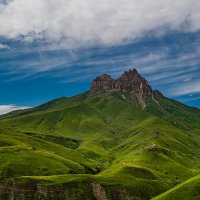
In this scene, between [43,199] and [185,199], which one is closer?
[185,199]

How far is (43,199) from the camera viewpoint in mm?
199000

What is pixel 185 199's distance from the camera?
13862cm

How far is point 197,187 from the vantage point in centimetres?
14412

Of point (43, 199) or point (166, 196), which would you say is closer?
point (166, 196)

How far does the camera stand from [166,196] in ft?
469

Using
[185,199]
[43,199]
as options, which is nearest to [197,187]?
[185,199]

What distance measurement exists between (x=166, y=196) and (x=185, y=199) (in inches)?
291

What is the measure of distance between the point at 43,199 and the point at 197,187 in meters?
86.5

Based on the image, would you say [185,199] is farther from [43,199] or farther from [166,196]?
[43,199]

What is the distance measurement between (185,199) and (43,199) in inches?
3369

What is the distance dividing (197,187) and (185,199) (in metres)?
8.40

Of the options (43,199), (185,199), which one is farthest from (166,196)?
(43,199)

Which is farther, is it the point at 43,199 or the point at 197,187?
the point at 43,199

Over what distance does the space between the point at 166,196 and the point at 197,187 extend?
1198cm
